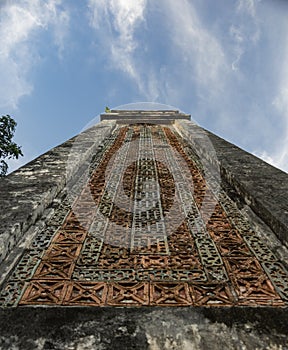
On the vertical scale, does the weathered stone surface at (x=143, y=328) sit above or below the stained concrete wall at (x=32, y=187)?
below

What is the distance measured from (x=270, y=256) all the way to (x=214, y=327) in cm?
94

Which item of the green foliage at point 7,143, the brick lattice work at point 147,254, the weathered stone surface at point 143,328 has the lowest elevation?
the weathered stone surface at point 143,328

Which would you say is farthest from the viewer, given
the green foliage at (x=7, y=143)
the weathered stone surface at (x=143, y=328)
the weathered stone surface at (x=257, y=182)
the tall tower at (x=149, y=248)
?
the green foliage at (x=7, y=143)

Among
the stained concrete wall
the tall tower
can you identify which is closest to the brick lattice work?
the tall tower

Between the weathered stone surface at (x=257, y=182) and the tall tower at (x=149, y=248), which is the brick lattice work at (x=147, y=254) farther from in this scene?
the weathered stone surface at (x=257, y=182)

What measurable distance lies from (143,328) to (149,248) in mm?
927

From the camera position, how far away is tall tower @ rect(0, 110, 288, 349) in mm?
1701

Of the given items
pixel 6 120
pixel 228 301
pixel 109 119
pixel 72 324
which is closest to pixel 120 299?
pixel 72 324

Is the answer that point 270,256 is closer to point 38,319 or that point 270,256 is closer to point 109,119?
point 38,319

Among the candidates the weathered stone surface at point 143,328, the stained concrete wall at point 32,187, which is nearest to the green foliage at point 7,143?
the stained concrete wall at point 32,187

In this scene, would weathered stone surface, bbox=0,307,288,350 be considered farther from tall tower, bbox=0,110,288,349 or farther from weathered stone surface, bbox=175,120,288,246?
weathered stone surface, bbox=175,120,288,246

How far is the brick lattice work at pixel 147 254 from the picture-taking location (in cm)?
193

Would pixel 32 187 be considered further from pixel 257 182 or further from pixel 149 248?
pixel 257 182

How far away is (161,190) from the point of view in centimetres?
382
